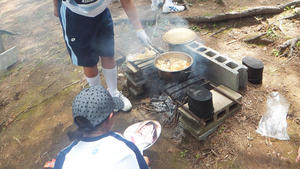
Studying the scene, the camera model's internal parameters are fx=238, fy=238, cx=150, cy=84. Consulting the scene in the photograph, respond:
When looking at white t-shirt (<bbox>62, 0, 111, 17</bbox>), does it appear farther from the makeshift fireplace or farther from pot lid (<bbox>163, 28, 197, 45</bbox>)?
pot lid (<bbox>163, 28, 197, 45</bbox>)

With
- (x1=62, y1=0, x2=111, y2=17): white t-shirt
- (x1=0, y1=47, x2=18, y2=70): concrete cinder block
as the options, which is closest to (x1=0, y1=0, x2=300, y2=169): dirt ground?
(x1=0, y1=47, x2=18, y2=70): concrete cinder block

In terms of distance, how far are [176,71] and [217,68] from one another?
2.94 ft

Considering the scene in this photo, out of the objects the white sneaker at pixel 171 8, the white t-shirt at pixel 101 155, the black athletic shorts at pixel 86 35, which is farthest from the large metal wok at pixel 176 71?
the white sneaker at pixel 171 8

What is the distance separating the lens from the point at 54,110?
543 cm

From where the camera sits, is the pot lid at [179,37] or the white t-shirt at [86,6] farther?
the pot lid at [179,37]

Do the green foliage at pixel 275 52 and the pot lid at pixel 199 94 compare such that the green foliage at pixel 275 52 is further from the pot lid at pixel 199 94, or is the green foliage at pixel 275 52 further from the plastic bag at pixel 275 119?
the pot lid at pixel 199 94

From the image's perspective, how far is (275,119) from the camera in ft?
13.6

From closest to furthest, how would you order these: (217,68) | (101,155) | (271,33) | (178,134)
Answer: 1. (101,155)
2. (178,134)
3. (217,68)
4. (271,33)

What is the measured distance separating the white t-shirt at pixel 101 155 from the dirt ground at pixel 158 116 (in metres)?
1.67

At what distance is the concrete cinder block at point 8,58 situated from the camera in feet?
23.7

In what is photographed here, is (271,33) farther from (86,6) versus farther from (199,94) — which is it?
(86,6)

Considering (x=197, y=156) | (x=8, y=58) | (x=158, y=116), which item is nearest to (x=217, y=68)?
(x=158, y=116)

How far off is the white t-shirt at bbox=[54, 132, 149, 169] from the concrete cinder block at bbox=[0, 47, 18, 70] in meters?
6.18

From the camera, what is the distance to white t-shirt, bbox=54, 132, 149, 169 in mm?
2262
